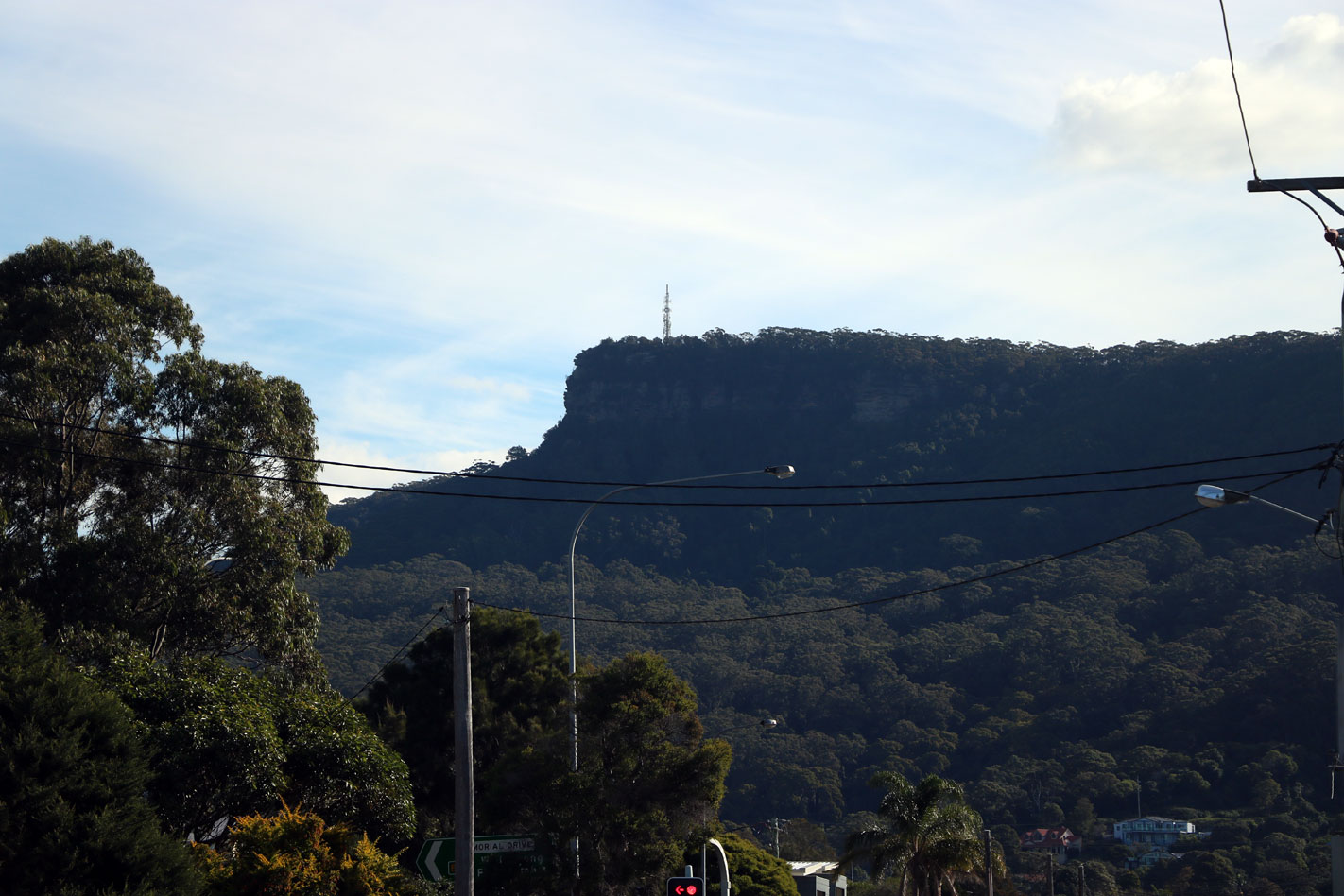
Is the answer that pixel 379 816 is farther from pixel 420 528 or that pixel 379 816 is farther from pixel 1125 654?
pixel 420 528

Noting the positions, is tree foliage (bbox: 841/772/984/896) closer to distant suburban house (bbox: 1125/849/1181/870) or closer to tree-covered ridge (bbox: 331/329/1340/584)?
distant suburban house (bbox: 1125/849/1181/870)

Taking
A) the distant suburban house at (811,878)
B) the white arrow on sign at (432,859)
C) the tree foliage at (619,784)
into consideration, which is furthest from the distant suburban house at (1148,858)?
the white arrow on sign at (432,859)

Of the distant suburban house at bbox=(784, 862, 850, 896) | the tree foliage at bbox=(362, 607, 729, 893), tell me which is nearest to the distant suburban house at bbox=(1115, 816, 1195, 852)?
the distant suburban house at bbox=(784, 862, 850, 896)

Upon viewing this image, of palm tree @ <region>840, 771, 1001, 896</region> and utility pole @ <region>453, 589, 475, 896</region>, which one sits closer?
utility pole @ <region>453, 589, 475, 896</region>

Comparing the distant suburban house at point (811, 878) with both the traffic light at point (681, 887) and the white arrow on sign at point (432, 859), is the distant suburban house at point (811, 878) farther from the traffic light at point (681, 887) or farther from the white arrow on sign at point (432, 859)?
the white arrow on sign at point (432, 859)

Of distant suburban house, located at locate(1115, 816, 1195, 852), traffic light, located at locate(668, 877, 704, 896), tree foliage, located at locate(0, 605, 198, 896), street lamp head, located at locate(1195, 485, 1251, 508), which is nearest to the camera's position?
street lamp head, located at locate(1195, 485, 1251, 508)

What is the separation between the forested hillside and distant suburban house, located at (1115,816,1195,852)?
74.5 inches

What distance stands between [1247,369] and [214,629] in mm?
165136

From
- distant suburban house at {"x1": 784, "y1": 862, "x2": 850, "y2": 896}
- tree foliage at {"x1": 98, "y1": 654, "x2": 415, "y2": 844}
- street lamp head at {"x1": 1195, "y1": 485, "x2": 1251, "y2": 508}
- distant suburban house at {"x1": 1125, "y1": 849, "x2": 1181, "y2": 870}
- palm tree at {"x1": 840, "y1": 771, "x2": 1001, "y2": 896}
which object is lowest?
distant suburban house at {"x1": 1125, "y1": 849, "x2": 1181, "y2": 870}

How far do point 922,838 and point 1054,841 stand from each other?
231ft

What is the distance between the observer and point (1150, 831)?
335ft

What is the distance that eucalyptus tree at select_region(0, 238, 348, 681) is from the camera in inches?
1029

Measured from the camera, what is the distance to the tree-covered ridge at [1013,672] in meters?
109

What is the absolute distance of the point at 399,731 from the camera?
4519 centimetres
